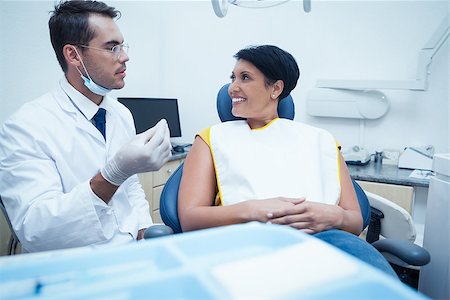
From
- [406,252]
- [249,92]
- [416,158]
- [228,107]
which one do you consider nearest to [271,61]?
[249,92]

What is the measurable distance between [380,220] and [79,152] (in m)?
1.24

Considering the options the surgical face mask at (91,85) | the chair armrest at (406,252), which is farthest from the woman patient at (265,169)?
the surgical face mask at (91,85)

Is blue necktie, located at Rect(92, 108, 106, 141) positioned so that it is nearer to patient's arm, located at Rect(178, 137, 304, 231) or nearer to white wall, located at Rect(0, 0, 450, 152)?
patient's arm, located at Rect(178, 137, 304, 231)

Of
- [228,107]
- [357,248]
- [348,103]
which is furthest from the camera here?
[348,103]

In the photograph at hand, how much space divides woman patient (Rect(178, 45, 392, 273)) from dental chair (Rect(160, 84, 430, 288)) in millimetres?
54

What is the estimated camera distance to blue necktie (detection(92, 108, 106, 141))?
1.40m

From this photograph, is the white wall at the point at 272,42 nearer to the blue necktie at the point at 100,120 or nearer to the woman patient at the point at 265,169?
the blue necktie at the point at 100,120

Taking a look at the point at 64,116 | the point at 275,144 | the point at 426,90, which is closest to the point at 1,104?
the point at 64,116

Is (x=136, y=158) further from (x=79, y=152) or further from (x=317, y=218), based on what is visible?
(x=317, y=218)

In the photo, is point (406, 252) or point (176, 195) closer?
point (406, 252)

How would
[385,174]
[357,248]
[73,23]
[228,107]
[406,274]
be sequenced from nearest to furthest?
[357,248] → [406,274] → [73,23] → [228,107] → [385,174]

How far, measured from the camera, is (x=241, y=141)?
4.47ft

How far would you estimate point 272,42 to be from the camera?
9.22 feet

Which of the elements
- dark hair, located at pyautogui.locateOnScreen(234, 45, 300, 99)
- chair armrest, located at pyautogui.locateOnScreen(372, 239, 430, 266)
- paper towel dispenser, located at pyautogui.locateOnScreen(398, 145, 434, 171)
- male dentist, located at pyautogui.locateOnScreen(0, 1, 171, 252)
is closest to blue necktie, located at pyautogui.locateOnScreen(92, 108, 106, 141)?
male dentist, located at pyautogui.locateOnScreen(0, 1, 171, 252)
